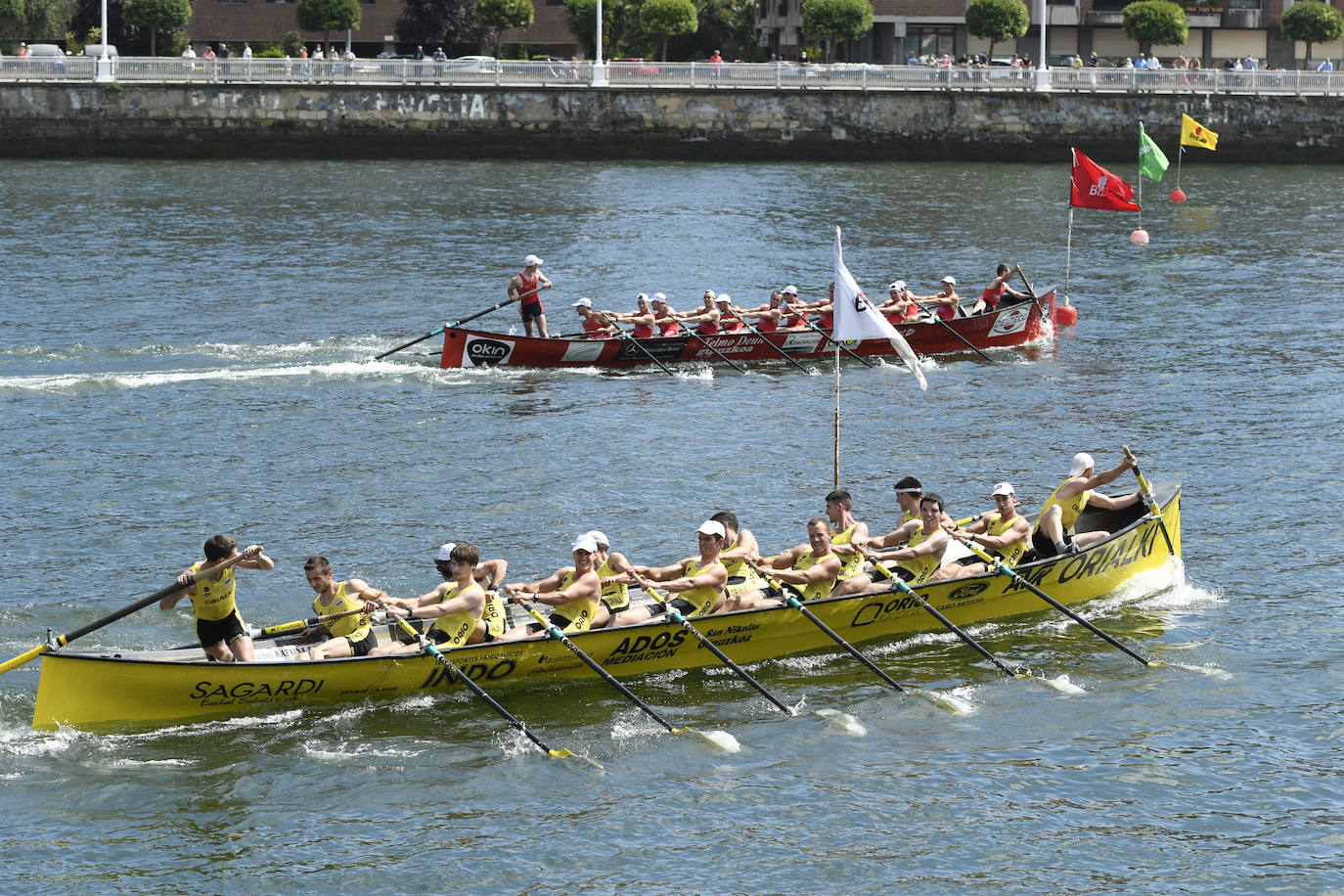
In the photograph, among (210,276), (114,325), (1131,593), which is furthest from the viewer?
(210,276)

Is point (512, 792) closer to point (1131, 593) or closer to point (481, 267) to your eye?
point (1131, 593)

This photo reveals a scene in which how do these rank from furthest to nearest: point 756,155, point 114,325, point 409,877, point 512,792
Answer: point 756,155 < point 114,325 < point 512,792 < point 409,877

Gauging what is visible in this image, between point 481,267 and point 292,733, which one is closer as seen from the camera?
point 292,733

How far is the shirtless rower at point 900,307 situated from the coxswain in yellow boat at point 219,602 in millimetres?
20545

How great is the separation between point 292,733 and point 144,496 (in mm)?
A: 8948

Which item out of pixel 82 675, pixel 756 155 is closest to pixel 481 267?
pixel 756 155

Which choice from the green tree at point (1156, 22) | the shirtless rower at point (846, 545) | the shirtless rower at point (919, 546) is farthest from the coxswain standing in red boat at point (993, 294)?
the green tree at point (1156, 22)

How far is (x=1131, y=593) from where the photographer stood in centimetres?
2136

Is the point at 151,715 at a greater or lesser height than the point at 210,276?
lesser

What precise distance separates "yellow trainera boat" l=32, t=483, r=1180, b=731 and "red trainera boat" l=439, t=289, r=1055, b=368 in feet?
45.4

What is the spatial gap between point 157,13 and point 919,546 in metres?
69.5

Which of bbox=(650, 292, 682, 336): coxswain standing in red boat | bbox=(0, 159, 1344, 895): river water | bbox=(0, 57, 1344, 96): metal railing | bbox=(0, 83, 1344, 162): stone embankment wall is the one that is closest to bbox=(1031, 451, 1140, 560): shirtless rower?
bbox=(0, 159, 1344, 895): river water

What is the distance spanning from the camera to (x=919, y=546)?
19750mm

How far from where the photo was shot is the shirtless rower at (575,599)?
58.8 ft
